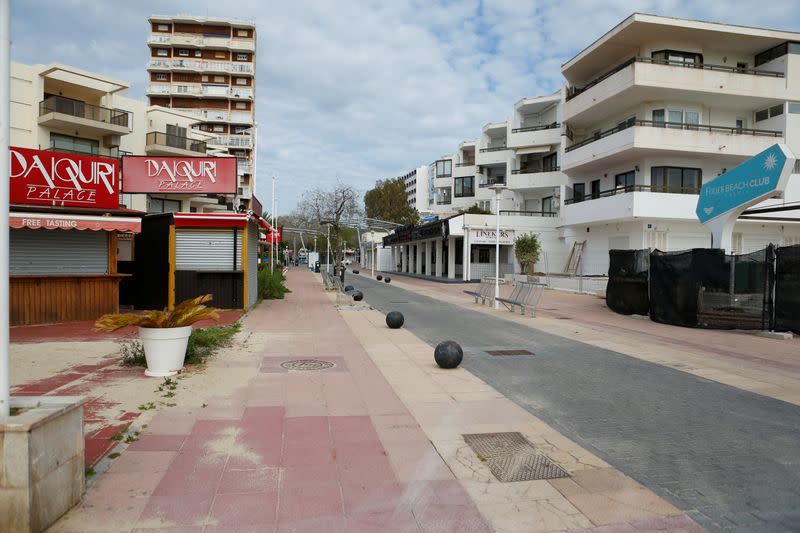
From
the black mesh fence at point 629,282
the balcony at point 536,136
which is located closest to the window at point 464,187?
the balcony at point 536,136

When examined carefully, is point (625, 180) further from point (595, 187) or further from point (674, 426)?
point (674, 426)

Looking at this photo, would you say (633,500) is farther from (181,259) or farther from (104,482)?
(181,259)

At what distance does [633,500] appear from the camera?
12.6 ft

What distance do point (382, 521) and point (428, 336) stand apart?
8.66 metres

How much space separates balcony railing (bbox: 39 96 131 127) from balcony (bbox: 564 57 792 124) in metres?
32.4


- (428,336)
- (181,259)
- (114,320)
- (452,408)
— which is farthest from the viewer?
(181,259)

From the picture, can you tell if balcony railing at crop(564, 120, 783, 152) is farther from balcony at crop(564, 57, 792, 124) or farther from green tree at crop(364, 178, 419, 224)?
green tree at crop(364, 178, 419, 224)

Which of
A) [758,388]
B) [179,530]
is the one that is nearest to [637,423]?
[758,388]

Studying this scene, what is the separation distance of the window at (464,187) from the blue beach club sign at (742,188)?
36060mm

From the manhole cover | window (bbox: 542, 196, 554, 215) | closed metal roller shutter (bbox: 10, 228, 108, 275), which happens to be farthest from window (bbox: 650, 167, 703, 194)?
closed metal roller shutter (bbox: 10, 228, 108, 275)

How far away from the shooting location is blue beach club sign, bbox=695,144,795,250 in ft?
42.7

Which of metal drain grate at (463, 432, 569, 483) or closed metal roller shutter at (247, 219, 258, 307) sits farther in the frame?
closed metal roller shutter at (247, 219, 258, 307)

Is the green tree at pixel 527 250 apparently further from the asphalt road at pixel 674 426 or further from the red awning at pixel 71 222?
the red awning at pixel 71 222

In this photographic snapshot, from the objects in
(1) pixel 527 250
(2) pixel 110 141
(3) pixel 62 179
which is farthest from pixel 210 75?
(3) pixel 62 179
